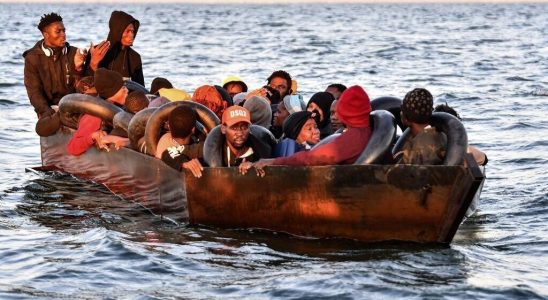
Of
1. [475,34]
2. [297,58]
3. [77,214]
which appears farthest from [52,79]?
[475,34]

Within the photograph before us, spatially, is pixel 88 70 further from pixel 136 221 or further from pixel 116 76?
pixel 136 221

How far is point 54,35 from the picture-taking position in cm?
1504

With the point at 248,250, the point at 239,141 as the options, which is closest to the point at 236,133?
the point at 239,141

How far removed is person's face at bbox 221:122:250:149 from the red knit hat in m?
1.07

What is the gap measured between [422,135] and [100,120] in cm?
454

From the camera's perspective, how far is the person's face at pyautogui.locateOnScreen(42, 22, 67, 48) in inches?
591

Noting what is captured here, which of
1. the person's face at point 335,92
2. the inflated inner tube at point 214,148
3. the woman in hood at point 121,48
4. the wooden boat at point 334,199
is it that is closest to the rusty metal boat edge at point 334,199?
the wooden boat at point 334,199

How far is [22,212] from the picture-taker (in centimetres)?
1321

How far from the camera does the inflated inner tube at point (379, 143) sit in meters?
10.3

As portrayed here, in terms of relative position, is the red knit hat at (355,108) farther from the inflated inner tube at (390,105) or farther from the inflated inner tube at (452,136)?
the inflated inner tube at (390,105)

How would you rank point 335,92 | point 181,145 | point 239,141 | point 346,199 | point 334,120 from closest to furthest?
1. point 346,199
2. point 239,141
3. point 181,145
4. point 334,120
5. point 335,92

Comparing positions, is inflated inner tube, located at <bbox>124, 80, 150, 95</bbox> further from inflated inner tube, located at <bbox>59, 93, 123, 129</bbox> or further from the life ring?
the life ring

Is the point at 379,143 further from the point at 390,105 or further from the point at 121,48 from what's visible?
the point at 121,48

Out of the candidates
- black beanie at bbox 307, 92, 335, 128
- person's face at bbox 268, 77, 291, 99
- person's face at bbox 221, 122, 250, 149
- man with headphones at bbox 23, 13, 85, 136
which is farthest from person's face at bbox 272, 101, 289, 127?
man with headphones at bbox 23, 13, 85, 136
